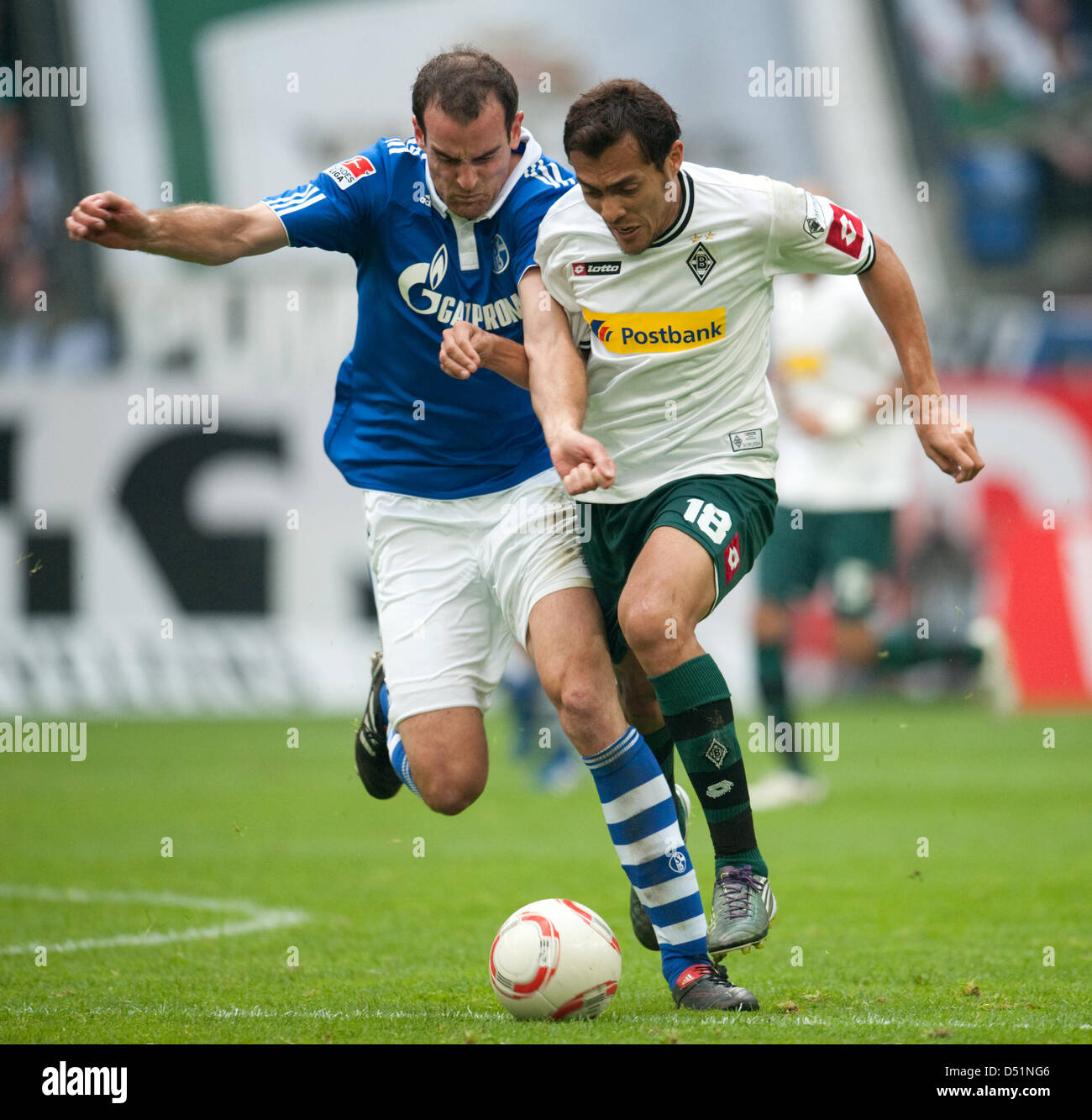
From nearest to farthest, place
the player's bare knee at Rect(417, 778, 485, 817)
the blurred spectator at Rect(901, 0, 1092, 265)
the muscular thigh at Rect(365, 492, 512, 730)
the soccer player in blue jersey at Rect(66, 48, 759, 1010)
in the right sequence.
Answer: the soccer player in blue jersey at Rect(66, 48, 759, 1010) → the player's bare knee at Rect(417, 778, 485, 817) → the muscular thigh at Rect(365, 492, 512, 730) → the blurred spectator at Rect(901, 0, 1092, 265)

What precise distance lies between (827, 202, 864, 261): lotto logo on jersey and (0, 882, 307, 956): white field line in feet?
9.79

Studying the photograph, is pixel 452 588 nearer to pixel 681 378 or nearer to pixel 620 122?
pixel 681 378

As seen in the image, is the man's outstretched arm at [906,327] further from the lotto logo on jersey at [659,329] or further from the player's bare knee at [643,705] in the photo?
the player's bare knee at [643,705]

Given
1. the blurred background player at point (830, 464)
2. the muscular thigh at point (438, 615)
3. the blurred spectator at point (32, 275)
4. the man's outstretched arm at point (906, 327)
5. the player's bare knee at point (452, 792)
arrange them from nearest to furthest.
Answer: the man's outstretched arm at point (906, 327) < the player's bare knee at point (452, 792) < the muscular thigh at point (438, 615) < the blurred background player at point (830, 464) < the blurred spectator at point (32, 275)

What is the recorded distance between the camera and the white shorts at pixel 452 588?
4.87m

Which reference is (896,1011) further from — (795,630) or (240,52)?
(240,52)

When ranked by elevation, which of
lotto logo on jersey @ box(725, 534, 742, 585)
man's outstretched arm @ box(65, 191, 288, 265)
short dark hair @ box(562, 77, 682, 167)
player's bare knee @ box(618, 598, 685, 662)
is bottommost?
player's bare knee @ box(618, 598, 685, 662)

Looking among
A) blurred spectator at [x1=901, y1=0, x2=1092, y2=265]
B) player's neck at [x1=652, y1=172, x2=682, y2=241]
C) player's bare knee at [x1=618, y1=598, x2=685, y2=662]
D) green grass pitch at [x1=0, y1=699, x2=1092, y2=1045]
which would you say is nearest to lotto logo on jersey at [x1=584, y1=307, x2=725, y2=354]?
player's neck at [x1=652, y1=172, x2=682, y2=241]

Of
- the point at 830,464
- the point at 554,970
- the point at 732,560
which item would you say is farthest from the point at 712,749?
the point at 830,464

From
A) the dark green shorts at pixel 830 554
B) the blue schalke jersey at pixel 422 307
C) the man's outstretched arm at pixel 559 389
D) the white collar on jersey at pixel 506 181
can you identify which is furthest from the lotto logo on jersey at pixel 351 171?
the dark green shorts at pixel 830 554

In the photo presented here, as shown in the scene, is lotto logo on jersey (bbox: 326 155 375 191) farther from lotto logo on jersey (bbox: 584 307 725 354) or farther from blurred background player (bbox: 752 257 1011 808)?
Answer: blurred background player (bbox: 752 257 1011 808)

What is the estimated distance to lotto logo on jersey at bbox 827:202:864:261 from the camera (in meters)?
4.45

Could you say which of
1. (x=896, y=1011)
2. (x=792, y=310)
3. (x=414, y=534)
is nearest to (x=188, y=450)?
(x=792, y=310)

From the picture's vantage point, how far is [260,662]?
14.4m
